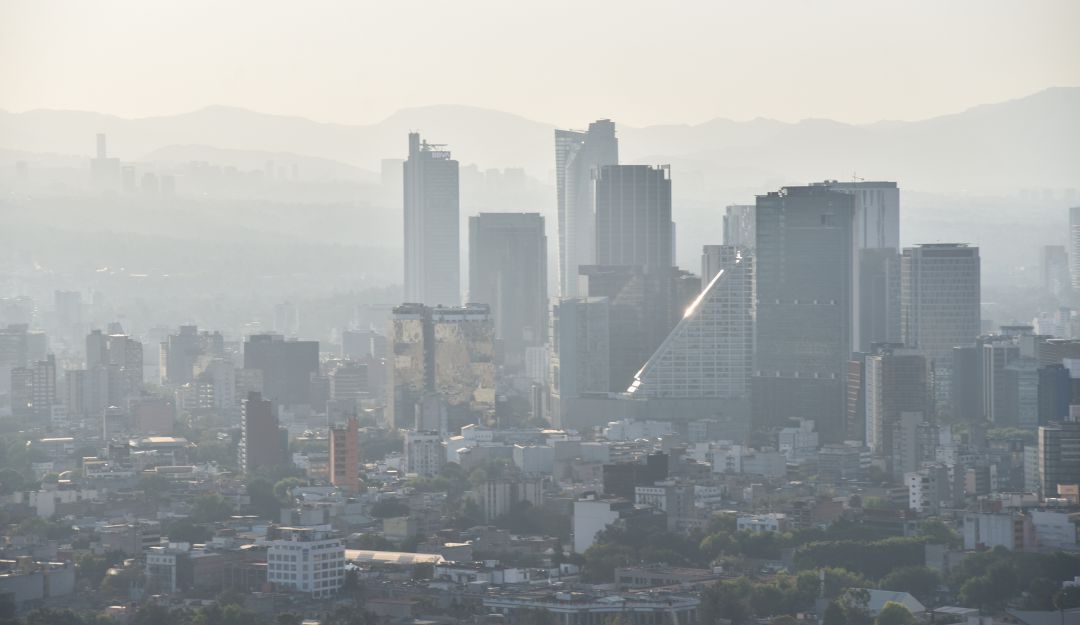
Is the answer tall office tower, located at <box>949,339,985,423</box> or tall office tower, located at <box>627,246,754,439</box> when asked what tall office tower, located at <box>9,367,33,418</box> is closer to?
tall office tower, located at <box>627,246,754,439</box>

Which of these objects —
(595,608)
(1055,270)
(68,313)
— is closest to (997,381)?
(595,608)

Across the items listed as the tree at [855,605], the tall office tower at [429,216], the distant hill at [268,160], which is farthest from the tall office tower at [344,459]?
A: the distant hill at [268,160]

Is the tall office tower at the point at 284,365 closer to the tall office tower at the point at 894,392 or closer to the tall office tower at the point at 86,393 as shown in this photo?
the tall office tower at the point at 86,393

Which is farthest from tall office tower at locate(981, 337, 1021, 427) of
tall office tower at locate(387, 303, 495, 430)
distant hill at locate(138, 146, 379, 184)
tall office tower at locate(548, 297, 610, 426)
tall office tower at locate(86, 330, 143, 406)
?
distant hill at locate(138, 146, 379, 184)

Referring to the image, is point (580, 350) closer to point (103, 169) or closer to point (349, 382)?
point (349, 382)

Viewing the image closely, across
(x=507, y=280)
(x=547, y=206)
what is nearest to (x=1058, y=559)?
(x=507, y=280)

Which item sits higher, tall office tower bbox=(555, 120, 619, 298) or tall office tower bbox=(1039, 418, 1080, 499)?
tall office tower bbox=(555, 120, 619, 298)

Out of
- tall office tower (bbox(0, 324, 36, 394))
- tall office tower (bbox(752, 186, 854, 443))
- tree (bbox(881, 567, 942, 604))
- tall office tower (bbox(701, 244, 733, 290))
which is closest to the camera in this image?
tree (bbox(881, 567, 942, 604))

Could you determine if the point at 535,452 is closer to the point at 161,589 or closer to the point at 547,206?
the point at 161,589
